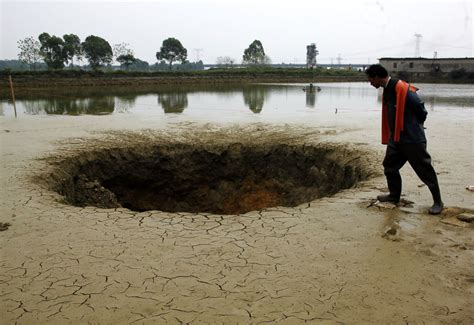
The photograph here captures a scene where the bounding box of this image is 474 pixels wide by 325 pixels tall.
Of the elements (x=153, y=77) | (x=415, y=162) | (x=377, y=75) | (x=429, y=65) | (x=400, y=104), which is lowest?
(x=415, y=162)

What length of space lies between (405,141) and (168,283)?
9.87 feet

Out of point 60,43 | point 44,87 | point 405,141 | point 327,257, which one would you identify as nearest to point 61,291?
point 327,257

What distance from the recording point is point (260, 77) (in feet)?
190

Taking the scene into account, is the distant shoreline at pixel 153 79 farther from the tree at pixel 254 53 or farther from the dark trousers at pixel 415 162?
the dark trousers at pixel 415 162

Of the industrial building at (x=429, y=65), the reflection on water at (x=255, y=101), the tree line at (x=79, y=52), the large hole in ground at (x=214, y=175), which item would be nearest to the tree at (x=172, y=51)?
the tree line at (x=79, y=52)

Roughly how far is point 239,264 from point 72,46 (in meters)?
55.2

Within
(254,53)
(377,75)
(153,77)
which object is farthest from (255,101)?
(254,53)

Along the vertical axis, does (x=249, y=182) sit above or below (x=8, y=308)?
below

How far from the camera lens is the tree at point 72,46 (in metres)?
50.6

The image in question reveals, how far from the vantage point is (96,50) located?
55375 millimetres

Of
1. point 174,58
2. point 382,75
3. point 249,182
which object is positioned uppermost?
point 174,58

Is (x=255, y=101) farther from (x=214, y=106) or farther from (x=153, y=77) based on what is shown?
(x=153, y=77)

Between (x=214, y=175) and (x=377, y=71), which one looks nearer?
(x=377, y=71)

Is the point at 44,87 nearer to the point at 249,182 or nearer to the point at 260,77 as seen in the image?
the point at 260,77
